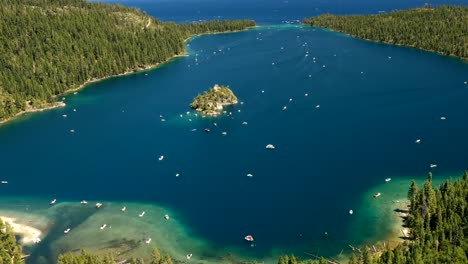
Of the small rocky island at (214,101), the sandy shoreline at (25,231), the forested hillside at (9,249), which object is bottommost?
the forested hillside at (9,249)

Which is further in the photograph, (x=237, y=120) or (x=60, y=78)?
(x=60, y=78)

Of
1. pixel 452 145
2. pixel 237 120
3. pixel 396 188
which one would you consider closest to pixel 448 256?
pixel 396 188

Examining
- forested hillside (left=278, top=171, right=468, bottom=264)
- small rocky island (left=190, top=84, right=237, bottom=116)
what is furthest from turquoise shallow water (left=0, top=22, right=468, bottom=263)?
forested hillside (left=278, top=171, right=468, bottom=264)

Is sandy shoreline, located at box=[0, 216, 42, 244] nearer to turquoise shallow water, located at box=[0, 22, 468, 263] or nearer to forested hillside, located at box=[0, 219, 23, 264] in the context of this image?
turquoise shallow water, located at box=[0, 22, 468, 263]

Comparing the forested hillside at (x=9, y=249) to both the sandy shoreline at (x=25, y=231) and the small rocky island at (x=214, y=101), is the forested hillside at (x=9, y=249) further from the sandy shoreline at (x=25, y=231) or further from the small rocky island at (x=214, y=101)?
the small rocky island at (x=214, y=101)

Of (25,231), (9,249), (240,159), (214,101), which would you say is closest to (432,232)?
(240,159)

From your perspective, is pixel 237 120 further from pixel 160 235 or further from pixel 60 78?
pixel 60 78

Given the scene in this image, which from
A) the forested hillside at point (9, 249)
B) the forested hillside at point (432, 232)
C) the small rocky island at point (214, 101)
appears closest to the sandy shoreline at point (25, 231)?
the forested hillside at point (9, 249)
